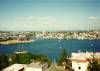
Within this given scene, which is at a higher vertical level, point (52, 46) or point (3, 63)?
point (52, 46)

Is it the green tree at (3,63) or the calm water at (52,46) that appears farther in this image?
the calm water at (52,46)

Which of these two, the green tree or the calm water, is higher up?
the calm water

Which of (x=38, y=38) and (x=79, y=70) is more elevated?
(x=38, y=38)

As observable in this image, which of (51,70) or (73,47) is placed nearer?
(51,70)

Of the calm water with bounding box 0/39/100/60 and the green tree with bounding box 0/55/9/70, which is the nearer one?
the green tree with bounding box 0/55/9/70

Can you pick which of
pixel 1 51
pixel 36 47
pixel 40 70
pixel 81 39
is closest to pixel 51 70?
pixel 40 70

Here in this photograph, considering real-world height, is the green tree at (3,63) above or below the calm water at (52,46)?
below

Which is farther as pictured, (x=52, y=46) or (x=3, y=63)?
(x=52, y=46)

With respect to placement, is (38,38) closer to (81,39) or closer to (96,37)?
(81,39)
